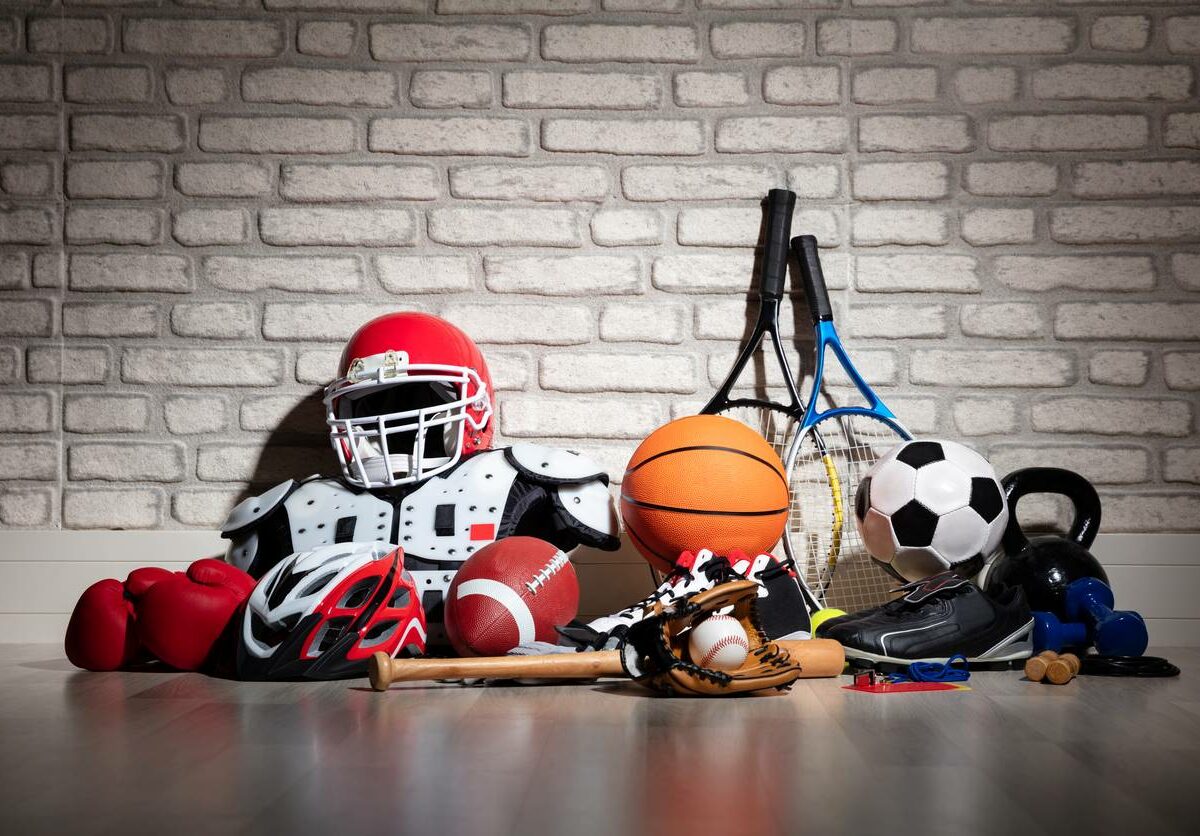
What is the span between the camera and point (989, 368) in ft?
11.9

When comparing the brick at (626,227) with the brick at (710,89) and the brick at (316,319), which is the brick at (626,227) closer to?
the brick at (710,89)

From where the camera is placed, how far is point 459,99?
369 cm

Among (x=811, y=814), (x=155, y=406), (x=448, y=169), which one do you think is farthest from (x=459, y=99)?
(x=811, y=814)

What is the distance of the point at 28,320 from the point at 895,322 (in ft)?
9.98

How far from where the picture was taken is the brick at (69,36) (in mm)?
3721

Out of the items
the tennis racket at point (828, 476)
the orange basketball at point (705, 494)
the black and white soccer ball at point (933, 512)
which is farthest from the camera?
the tennis racket at point (828, 476)

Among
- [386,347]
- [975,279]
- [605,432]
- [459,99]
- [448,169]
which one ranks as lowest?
[605,432]

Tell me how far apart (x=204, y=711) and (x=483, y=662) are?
22.8 inches

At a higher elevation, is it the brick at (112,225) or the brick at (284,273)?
the brick at (112,225)

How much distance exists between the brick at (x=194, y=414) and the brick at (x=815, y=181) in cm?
214

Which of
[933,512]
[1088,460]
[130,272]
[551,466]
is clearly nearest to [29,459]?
[130,272]

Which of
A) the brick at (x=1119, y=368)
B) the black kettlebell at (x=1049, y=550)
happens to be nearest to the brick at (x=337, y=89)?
the black kettlebell at (x=1049, y=550)

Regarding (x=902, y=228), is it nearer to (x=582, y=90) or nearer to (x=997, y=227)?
Answer: (x=997, y=227)

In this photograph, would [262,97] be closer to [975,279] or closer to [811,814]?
[975,279]
